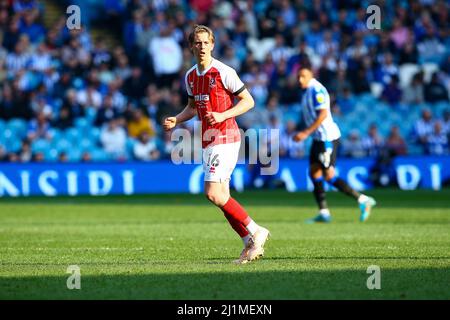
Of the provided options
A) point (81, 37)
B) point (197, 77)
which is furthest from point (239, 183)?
point (197, 77)

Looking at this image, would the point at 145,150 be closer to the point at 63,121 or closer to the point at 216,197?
the point at 63,121

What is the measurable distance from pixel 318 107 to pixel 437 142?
1183cm

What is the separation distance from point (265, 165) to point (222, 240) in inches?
474

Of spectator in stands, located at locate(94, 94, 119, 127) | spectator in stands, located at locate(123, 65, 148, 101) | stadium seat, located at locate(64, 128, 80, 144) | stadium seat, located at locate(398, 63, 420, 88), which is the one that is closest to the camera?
stadium seat, located at locate(64, 128, 80, 144)

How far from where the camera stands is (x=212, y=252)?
11.5 metres

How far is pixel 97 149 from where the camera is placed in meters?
25.3

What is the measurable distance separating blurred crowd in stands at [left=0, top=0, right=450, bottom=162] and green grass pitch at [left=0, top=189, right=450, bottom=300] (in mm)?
5122

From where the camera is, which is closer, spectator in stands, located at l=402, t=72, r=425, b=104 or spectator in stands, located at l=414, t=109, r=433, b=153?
spectator in stands, located at l=414, t=109, r=433, b=153

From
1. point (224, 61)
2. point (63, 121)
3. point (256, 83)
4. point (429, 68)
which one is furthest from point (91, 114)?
point (429, 68)

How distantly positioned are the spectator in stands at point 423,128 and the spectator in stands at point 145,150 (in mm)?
7267

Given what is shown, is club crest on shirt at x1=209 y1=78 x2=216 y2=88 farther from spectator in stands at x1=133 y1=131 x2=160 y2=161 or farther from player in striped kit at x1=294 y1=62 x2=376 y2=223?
spectator in stands at x1=133 y1=131 x2=160 y2=161

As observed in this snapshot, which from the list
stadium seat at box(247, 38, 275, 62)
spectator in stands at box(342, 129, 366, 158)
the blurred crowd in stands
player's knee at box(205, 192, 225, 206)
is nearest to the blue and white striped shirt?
player's knee at box(205, 192, 225, 206)

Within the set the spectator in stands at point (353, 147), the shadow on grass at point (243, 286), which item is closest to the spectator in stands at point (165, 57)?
the spectator in stands at point (353, 147)

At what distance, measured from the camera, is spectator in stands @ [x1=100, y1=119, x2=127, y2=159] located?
82.0 ft
